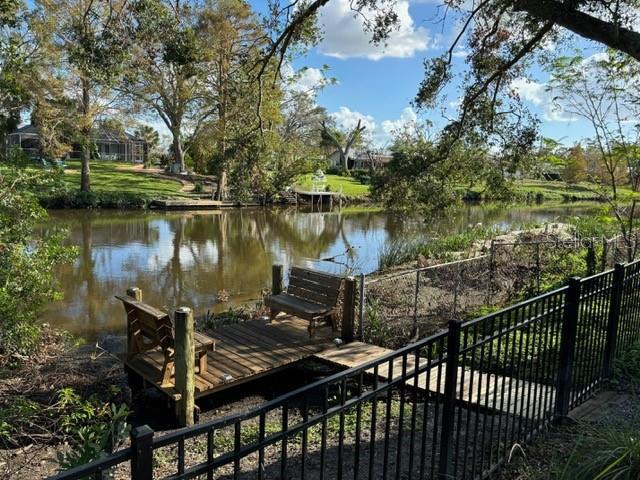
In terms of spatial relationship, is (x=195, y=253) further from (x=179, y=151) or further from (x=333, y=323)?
(x=179, y=151)

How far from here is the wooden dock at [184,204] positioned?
3522 cm

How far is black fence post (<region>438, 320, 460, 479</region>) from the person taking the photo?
319cm

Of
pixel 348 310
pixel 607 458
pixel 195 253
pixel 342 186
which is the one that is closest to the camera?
pixel 607 458

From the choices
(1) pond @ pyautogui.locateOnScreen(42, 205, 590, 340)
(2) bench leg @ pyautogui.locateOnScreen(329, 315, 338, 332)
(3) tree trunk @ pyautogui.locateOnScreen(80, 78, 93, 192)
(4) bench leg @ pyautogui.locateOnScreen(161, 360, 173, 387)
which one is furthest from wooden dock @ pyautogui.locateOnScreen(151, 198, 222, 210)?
(4) bench leg @ pyautogui.locateOnScreen(161, 360, 173, 387)

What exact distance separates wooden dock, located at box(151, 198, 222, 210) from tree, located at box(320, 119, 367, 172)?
3707 centimetres

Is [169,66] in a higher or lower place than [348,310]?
higher

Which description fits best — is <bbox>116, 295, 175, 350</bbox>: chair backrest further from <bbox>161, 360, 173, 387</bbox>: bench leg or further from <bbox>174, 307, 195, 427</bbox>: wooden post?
<bbox>174, 307, 195, 427</bbox>: wooden post

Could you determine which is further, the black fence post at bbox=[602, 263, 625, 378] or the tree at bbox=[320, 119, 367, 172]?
the tree at bbox=[320, 119, 367, 172]

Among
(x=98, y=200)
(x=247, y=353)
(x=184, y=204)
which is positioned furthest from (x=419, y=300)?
(x=98, y=200)

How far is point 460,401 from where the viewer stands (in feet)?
11.5

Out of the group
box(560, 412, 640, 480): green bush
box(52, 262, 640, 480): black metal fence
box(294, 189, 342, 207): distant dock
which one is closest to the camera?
box(560, 412, 640, 480): green bush

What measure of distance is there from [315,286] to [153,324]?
2831 millimetres

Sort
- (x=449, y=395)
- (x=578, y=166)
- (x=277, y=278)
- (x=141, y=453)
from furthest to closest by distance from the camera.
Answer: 1. (x=578, y=166)
2. (x=277, y=278)
3. (x=449, y=395)
4. (x=141, y=453)

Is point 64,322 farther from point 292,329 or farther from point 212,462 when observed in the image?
point 212,462
